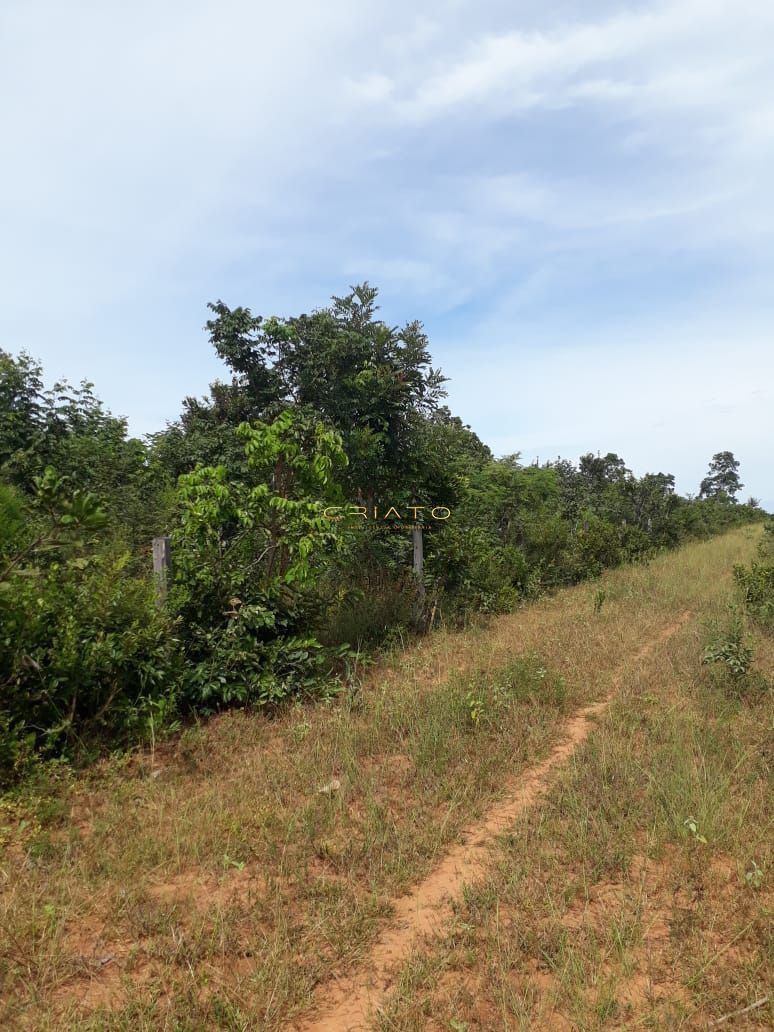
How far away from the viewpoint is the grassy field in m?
2.42

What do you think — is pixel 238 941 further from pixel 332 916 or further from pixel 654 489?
pixel 654 489

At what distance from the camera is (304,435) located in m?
6.58

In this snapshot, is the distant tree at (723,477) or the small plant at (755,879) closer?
the small plant at (755,879)

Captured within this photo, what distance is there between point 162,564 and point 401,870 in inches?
140

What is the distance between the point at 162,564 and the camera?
5.56 m

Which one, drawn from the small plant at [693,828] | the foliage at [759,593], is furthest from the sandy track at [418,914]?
the foliage at [759,593]

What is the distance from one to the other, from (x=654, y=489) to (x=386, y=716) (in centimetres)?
1803

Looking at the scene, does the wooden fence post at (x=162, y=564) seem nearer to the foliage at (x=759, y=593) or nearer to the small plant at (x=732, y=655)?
the small plant at (x=732, y=655)

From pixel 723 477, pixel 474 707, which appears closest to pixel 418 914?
pixel 474 707

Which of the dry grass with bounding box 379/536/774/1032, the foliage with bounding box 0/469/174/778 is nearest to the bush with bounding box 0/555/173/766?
the foliage with bounding box 0/469/174/778

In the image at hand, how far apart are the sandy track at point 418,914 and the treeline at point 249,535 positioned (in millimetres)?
2321

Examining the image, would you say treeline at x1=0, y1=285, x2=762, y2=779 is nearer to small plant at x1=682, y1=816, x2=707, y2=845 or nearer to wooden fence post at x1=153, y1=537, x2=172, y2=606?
wooden fence post at x1=153, y1=537, x2=172, y2=606

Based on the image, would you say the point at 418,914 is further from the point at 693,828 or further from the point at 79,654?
the point at 79,654

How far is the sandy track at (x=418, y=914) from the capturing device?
7.83 ft
